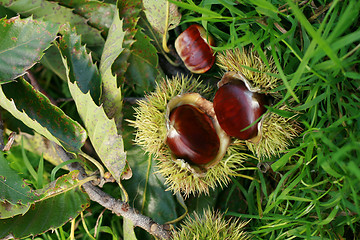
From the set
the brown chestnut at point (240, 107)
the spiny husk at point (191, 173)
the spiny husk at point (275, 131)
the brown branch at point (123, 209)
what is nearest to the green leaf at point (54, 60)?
the brown branch at point (123, 209)

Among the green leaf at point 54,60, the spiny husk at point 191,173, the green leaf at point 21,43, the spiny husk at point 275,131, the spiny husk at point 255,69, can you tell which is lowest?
the spiny husk at point 191,173

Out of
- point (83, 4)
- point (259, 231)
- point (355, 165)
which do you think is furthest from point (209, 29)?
point (259, 231)

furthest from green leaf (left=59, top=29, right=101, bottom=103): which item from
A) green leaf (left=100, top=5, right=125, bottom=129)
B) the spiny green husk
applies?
the spiny green husk

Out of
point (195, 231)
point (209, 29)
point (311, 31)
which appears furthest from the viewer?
point (209, 29)

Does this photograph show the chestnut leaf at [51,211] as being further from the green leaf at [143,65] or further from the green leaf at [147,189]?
the green leaf at [143,65]

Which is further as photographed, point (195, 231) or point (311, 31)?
point (195, 231)

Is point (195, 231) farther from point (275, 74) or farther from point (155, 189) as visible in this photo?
point (275, 74)

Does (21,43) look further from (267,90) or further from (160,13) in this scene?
(267,90)

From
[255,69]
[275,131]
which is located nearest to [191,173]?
[275,131]
